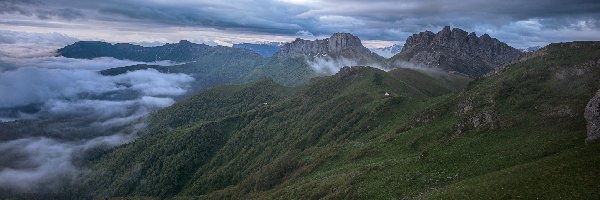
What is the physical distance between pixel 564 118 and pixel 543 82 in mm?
51375

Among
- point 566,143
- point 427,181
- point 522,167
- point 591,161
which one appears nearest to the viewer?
point 591,161

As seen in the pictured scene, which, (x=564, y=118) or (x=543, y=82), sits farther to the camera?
(x=543, y=82)

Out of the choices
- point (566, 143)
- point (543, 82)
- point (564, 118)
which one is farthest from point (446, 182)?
point (543, 82)

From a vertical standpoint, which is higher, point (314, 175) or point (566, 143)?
point (566, 143)

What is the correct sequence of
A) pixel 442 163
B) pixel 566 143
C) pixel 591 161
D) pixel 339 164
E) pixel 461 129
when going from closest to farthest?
1. pixel 591 161
2. pixel 566 143
3. pixel 442 163
4. pixel 461 129
5. pixel 339 164

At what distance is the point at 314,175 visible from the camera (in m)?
186

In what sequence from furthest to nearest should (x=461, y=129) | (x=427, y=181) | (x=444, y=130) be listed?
1. (x=444, y=130)
2. (x=461, y=129)
3. (x=427, y=181)

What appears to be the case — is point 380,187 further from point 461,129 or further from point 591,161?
point 591,161

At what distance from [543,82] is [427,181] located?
3230 inches

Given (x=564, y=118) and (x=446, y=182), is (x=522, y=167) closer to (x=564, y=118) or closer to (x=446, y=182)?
(x=446, y=182)

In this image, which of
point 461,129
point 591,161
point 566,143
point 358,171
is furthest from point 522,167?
point 358,171

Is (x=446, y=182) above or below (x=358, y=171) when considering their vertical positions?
above

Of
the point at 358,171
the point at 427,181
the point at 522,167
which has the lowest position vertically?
the point at 358,171

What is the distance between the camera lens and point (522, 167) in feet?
270
